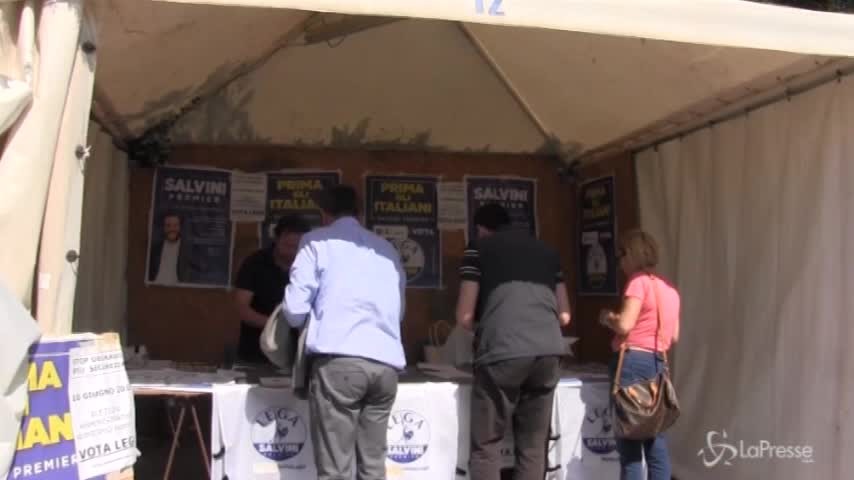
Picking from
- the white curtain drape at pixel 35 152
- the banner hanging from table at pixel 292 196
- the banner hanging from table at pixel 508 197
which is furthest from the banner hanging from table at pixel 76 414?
the banner hanging from table at pixel 508 197

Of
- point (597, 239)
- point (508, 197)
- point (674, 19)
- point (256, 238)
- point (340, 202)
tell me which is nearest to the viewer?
point (674, 19)

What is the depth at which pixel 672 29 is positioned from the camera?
339 centimetres

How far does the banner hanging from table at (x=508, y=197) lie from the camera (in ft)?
20.9

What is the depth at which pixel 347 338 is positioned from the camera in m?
3.47

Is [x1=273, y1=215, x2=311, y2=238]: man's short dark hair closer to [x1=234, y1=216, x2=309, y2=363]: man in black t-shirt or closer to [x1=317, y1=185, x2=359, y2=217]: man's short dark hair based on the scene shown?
[x1=234, y1=216, x2=309, y2=363]: man in black t-shirt

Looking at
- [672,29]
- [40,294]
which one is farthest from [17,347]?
[672,29]

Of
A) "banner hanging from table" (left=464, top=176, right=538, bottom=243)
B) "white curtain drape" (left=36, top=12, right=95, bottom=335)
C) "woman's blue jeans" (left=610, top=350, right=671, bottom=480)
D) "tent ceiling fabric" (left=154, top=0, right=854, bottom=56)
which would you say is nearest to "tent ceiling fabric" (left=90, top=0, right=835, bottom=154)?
"banner hanging from table" (left=464, top=176, right=538, bottom=243)

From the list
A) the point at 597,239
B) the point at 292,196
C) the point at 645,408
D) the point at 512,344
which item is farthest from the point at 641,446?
the point at 292,196

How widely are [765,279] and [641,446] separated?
44.1 inches

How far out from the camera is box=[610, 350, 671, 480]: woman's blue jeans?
400 cm

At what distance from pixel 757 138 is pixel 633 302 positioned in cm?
123

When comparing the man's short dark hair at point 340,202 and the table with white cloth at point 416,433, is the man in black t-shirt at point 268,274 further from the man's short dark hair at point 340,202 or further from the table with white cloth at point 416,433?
the man's short dark hair at point 340,202

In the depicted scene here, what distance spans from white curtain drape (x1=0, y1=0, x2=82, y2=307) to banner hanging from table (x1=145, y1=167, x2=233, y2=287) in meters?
2.96

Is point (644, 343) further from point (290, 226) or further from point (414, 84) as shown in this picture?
point (414, 84)
